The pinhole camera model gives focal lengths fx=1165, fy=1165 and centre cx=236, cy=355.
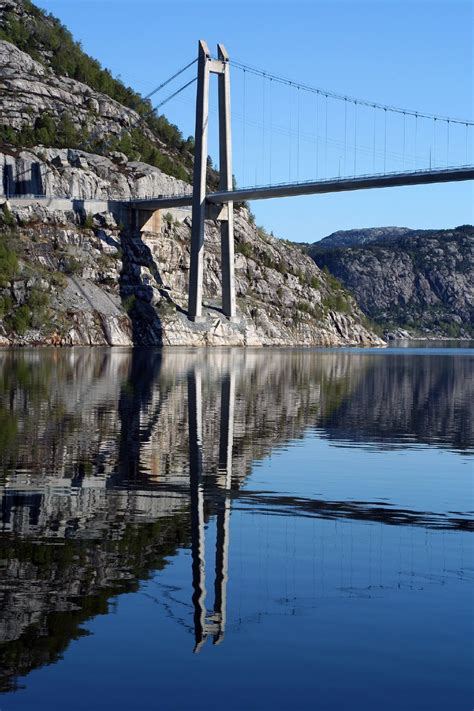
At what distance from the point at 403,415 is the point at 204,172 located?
82414 millimetres

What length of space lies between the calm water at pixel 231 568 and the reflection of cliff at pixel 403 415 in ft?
1.51

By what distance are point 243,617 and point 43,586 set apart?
2397 millimetres

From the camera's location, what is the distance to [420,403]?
4672cm

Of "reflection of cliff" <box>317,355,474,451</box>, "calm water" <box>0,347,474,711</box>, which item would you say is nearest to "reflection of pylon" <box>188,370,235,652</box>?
"calm water" <box>0,347,474,711</box>

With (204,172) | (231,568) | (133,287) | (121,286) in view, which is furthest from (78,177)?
(231,568)

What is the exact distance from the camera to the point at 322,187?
112000mm

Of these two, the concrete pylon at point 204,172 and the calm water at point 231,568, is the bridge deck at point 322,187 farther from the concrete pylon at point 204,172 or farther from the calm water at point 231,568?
the calm water at point 231,568

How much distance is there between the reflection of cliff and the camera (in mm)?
32128

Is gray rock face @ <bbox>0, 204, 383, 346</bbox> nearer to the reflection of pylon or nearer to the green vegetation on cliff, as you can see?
the green vegetation on cliff

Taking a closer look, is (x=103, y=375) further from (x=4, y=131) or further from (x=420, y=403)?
(x=4, y=131)

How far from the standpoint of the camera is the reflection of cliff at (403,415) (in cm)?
3213

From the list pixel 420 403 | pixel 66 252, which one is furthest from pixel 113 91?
pixel 420 403

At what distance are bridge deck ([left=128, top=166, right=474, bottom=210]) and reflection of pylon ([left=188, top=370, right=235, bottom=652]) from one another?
71.3 metres

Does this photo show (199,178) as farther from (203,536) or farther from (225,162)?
(203,536)
